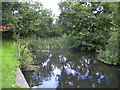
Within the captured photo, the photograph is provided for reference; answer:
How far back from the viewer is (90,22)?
8.91m

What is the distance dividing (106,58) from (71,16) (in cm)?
479

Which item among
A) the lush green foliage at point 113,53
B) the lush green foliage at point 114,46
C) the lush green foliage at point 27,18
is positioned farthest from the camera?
the lush green foliage at point 27,18

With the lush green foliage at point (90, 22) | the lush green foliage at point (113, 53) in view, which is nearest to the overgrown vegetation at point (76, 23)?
the lush green foliage at point (90, 22)

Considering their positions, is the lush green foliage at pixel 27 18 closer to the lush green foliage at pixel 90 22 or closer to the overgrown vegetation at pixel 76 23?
the overgrown vegetation at pixel 76 23

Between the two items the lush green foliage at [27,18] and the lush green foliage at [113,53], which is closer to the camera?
the lush green foliage at [113,53]

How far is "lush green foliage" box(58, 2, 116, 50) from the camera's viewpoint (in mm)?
8766

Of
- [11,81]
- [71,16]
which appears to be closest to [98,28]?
[71,16]

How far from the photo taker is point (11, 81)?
9.34ft

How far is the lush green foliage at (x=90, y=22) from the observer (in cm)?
877

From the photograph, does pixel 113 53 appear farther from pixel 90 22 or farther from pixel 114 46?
pixel 90 22

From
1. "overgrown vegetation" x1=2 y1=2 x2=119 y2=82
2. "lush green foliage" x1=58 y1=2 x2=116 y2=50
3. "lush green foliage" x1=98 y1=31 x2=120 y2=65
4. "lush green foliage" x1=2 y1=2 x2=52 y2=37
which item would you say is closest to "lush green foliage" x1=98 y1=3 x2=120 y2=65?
"lush green foliage" x1=98 y1=31 x2=120 y2=65

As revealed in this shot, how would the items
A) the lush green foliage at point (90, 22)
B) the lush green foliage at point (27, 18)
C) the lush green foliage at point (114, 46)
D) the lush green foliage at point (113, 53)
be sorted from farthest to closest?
1. the lush green foliage at point (90, 22)
2. the lush green foliage at point (27, 18)
3. the lush green foliage at point (113, 53)
4. the lush green foliage at point (114, 46)

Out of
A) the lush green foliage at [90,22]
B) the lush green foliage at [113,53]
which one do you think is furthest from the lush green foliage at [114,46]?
the lush green foliage at [90,22]

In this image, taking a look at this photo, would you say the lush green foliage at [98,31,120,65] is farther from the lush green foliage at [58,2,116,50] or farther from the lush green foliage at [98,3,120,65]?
the lush green foliage at [58,2,116,50]
